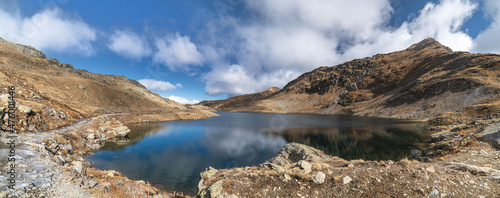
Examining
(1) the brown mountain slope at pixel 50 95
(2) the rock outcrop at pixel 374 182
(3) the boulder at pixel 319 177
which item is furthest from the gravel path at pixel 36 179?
(1) the brown mountain slope at pixel 50 95

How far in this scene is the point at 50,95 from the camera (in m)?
55.6

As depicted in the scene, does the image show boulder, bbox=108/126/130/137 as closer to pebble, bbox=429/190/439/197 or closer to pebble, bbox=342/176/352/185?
pebble, bbox=342/176/352/185

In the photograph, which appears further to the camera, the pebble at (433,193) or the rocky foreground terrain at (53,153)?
the rocky foreground terrain at (53,153)

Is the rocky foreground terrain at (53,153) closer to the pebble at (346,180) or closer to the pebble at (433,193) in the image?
the pebble at (346,180)

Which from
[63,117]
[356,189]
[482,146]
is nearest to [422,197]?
[356,189]

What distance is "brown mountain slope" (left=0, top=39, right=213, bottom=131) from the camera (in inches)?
1017

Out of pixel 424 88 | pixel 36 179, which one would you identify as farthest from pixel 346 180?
pixel 424 88

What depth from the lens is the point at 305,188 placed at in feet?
33.4

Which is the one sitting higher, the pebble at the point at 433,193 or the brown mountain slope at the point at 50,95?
the brown mountain slope at the point at 50,95

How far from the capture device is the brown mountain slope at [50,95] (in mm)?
25828

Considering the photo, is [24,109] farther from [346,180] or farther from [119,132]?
[346,180]

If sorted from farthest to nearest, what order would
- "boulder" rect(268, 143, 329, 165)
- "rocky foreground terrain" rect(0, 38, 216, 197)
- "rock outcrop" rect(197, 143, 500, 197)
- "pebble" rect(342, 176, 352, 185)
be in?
"boulder" rect(268, 143, 329, 165) < "pebble" rect(342, 176, 352, 185) < "rocky foreground terrain" rect(0, 38, 216, 197) < "rock outcrop" rect(197, 143, 500, 197)

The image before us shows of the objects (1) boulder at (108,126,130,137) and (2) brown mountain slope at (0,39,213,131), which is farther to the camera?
(1) boulder at (108,126,130,137)

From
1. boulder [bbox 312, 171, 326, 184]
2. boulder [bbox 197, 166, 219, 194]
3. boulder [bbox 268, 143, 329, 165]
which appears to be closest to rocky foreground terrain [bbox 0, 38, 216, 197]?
boulder [bbox 197, 166, 219, 194]
